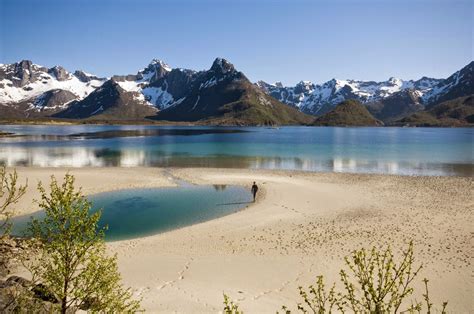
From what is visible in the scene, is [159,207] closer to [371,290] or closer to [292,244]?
[292,244]

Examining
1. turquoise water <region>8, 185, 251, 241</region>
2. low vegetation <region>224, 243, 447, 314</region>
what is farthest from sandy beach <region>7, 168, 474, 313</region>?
low vegetation <region>224, 243, 447, 314</region>

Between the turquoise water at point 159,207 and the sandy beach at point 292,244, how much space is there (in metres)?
3.02

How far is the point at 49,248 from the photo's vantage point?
12.9 m

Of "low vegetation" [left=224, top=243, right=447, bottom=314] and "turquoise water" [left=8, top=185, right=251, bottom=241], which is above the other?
"low vegetation" [left=224, top=243, right=447, bottom=314]

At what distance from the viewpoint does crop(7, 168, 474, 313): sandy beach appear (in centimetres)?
2359

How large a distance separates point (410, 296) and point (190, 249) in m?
17.8

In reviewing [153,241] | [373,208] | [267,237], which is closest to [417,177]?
[373,208]

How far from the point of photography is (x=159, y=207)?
47.8 m

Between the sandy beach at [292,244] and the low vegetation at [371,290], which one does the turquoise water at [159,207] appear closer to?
the sandy beach at [292,244]

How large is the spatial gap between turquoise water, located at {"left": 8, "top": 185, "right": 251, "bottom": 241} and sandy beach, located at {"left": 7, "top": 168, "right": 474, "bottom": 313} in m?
3.02

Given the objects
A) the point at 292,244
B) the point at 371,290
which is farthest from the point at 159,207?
the point at 371,290

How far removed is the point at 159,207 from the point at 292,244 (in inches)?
861

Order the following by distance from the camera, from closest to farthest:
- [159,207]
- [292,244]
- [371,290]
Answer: [371,290]
[292,244]
[159,207]

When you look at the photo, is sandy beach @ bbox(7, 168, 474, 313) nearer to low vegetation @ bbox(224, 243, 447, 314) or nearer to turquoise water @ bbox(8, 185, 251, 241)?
turquoise water @ bbox(8, 185, 251, 241)
